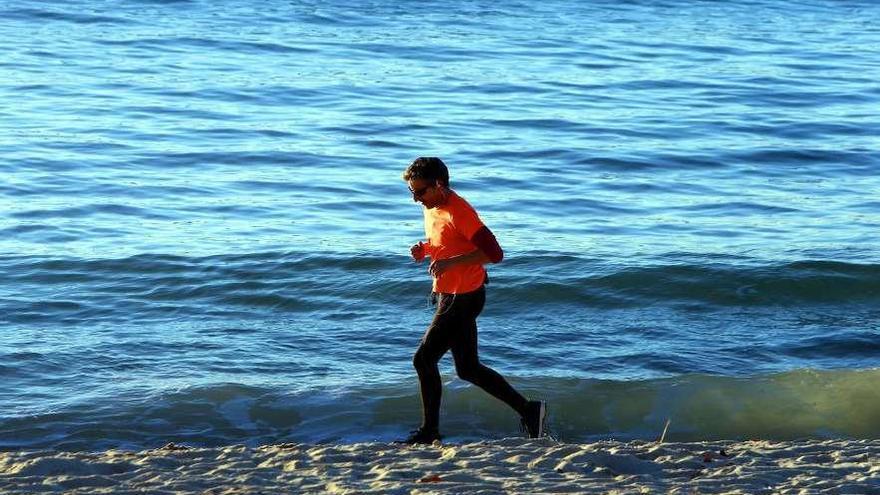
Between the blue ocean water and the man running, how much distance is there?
1071 millimetres

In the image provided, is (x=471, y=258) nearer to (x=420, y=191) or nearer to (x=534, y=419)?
(x=420, y=191)

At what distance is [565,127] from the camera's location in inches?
857

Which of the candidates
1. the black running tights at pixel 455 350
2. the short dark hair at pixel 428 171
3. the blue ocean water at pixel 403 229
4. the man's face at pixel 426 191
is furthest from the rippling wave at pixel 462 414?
the short dark hair at pixel 428 171

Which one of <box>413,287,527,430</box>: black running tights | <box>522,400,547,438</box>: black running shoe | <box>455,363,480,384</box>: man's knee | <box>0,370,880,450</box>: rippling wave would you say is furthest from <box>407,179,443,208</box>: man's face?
<box>0,370,880,450</box>: rippling wave

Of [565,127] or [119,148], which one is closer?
[119,148]

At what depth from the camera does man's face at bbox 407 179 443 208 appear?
7.55 metres

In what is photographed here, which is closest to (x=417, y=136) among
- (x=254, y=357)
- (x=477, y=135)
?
(x=477, y=135)

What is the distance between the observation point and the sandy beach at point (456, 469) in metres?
6.96

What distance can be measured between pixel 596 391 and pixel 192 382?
265cm

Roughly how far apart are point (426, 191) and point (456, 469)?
139 centimetres

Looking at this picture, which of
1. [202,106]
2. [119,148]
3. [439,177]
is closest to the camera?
[439,177]

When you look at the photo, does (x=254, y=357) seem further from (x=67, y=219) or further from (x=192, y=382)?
(x=67, y=219)

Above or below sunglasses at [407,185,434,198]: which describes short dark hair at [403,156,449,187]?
above

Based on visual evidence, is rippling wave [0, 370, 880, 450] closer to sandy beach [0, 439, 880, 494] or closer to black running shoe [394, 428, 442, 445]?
black running shoe [394, 428, 442, 445]
